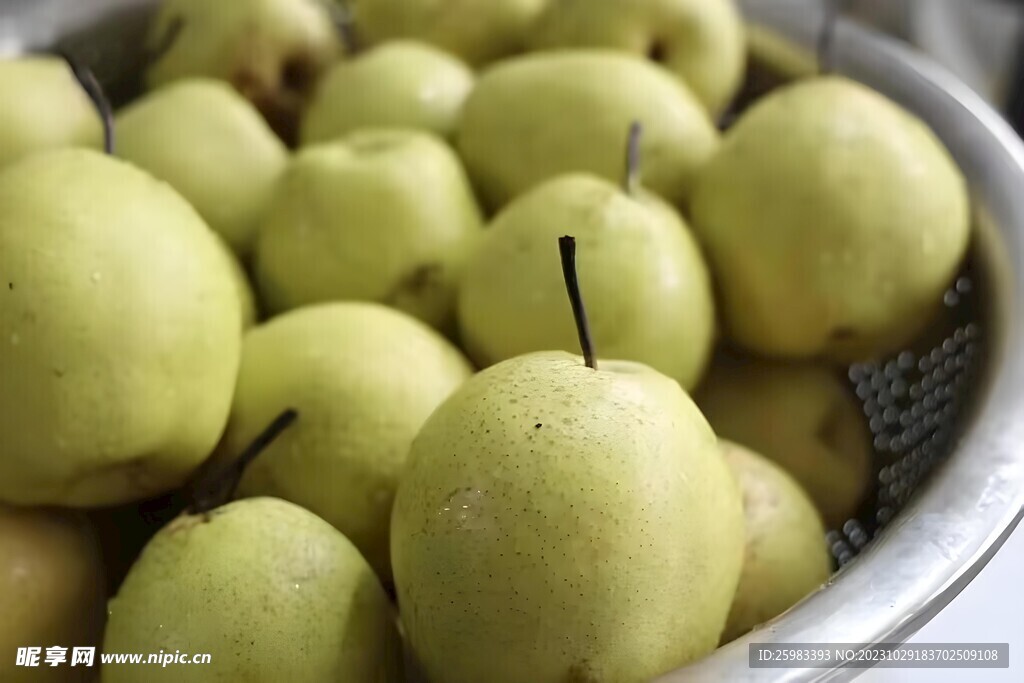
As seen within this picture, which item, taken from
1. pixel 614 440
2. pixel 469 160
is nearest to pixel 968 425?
pixel 614 440

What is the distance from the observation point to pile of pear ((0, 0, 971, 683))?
0.35 m

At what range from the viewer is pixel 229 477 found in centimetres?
43

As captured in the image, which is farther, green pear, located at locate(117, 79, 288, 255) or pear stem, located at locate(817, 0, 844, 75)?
pear stem, located at locate(817, 0, 844, 75)

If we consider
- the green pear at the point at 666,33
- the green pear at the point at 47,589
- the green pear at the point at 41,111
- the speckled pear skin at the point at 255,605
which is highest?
the green pear at the point at 666,33

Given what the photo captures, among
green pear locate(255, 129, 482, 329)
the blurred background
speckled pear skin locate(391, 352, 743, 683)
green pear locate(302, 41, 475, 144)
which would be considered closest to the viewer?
speckled pear skin locate(391, 352, 743, 683)

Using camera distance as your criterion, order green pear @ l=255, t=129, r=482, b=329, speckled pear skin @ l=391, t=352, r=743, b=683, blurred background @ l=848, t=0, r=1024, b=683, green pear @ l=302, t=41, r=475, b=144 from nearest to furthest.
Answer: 1. speckled pear skin @ l=391, t=352, r=743, b=683
2. green pear @ l=255, t=129, r=482, b=329
3. green pear @ l=302, t=41, r=475, b=144
4. blurred background @ l=848, t=0, r=1024, b=683

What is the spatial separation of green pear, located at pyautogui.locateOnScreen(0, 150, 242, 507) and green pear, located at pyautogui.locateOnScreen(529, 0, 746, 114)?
0.35 metres

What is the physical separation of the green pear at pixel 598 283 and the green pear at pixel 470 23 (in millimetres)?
255

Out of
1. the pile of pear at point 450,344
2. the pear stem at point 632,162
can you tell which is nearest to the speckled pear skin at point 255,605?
the pile of pear at point 450,344

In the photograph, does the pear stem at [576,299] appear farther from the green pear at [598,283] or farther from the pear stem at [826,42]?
the pear stem at [826,42]

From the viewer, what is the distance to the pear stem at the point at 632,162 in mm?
517

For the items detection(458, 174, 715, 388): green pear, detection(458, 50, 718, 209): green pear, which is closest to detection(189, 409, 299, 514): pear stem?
detection(458, 174, 715, 388): green pear

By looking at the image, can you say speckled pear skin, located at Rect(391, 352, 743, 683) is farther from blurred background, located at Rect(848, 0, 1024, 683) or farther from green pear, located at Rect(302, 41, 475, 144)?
blurred background, located at Rect(848, 0, 1024, 683)

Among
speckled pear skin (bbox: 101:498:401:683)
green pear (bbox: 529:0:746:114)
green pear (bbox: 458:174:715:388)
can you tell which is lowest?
speckled pear skin (bbox: 101:498:401:683)
